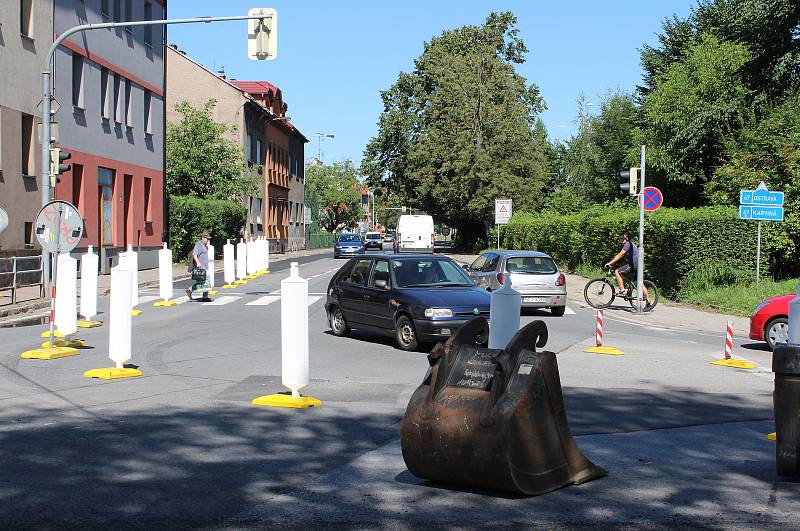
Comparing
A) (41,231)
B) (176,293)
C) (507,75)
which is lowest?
(176,293)

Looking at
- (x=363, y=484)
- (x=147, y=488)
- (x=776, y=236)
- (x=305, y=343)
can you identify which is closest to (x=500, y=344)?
(x=305, y=343)

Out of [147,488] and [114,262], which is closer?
[147,488]

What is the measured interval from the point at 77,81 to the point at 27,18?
4.77 metres

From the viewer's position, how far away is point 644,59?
6316 cm

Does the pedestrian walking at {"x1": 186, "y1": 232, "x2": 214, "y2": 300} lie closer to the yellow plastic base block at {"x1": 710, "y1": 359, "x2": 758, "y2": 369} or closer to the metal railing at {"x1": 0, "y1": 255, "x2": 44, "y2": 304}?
the metal railing at {"x1": 0, "y1": 255, "x2": 44, "y2": 304}

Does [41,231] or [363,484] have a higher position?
[41,231]

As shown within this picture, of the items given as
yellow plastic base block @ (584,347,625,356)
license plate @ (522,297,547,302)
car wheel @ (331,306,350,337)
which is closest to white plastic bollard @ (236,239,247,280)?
license plate @ (522,297,547,302)

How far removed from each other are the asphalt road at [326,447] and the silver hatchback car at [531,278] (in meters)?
7.18

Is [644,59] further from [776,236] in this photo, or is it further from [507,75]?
[776,236]

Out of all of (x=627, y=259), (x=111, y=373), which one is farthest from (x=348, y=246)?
(x=111, y=373)

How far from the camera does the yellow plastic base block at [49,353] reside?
13.0 meters

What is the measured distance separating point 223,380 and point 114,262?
27.8 meters

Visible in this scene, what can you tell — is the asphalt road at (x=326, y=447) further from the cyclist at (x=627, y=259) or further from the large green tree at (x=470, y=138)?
the large green tree at (x=470, y=138)

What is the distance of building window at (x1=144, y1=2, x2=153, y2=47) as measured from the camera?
4191 centimetres
